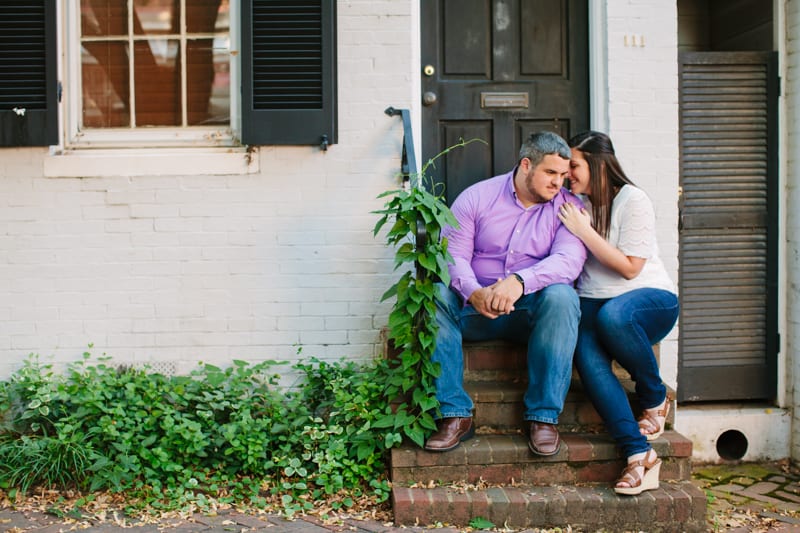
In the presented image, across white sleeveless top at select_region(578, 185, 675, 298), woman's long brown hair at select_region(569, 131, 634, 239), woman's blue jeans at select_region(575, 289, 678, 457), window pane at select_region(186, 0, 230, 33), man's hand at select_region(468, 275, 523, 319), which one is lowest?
woman's blue jeans at select_region(575, 289, 678, 457)

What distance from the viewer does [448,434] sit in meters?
3.56

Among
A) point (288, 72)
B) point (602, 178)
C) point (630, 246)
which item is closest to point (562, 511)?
point (630, 246)

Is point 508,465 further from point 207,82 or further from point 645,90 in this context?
point 207,82

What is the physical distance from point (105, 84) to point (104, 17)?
0.36 metres

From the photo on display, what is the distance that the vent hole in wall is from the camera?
462cm

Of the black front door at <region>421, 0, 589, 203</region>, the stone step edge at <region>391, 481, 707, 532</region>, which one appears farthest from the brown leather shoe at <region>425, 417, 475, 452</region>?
the black front door at <region>421, 0, 589, 203</region>

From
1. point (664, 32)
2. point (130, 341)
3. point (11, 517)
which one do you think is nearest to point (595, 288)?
point (664, 32)

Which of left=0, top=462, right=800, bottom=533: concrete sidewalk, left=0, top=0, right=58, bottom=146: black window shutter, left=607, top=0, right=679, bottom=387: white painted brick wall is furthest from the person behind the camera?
left=607, top=0, right=679, bottom=387: white painted brick wall

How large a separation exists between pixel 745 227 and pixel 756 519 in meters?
1.70

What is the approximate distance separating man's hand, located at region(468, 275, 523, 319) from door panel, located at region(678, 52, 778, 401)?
145 cm

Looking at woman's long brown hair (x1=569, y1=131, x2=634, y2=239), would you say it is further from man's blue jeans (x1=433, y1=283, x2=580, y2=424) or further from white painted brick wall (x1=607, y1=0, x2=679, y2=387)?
white painted brick wall (x1=607, y1=0, x2=679, y2=387)

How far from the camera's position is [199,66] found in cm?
439

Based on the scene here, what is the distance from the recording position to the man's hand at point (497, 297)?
142 inches

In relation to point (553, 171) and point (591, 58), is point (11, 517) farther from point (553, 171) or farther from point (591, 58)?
point (591, 58)
